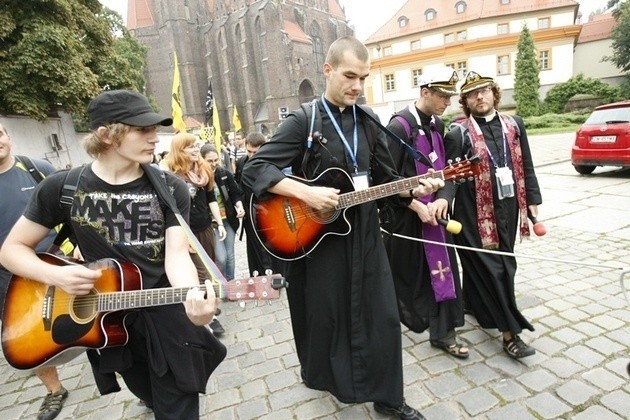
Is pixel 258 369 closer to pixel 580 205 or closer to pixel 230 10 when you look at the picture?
pixel 580 205

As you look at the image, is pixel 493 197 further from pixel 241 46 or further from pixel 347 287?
pixel 241 46

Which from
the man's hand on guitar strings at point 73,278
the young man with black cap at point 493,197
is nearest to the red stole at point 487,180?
the young man with black cap at point 493,197

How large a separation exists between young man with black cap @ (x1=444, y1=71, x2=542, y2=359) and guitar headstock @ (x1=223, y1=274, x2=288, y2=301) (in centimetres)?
208

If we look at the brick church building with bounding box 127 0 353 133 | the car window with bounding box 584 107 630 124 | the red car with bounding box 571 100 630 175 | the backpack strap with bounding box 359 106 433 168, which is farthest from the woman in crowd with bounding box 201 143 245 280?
the brick church building with bounding box 127 0 353 133

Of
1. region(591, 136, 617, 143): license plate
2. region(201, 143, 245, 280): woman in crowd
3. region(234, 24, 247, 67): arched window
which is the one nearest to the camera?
region(201, 143, 245, 280): woman in crowd

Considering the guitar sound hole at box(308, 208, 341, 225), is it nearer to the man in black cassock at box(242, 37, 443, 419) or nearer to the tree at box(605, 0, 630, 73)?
the man in black cassock at box(242, 37, 443, 419)

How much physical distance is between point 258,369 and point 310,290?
1.37m

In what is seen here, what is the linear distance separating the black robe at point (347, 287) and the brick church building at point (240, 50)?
46.8m

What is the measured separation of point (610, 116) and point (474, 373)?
31.6 feet

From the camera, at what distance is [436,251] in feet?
10.5

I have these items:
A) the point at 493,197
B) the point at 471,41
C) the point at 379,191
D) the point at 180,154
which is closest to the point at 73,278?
the point at 379,191

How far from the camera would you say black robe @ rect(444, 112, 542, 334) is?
3131 mm

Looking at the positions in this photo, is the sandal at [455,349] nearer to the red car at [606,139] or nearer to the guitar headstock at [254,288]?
the guitar headstock at [254,288]

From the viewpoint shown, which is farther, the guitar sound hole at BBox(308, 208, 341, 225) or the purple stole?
the purple stole
